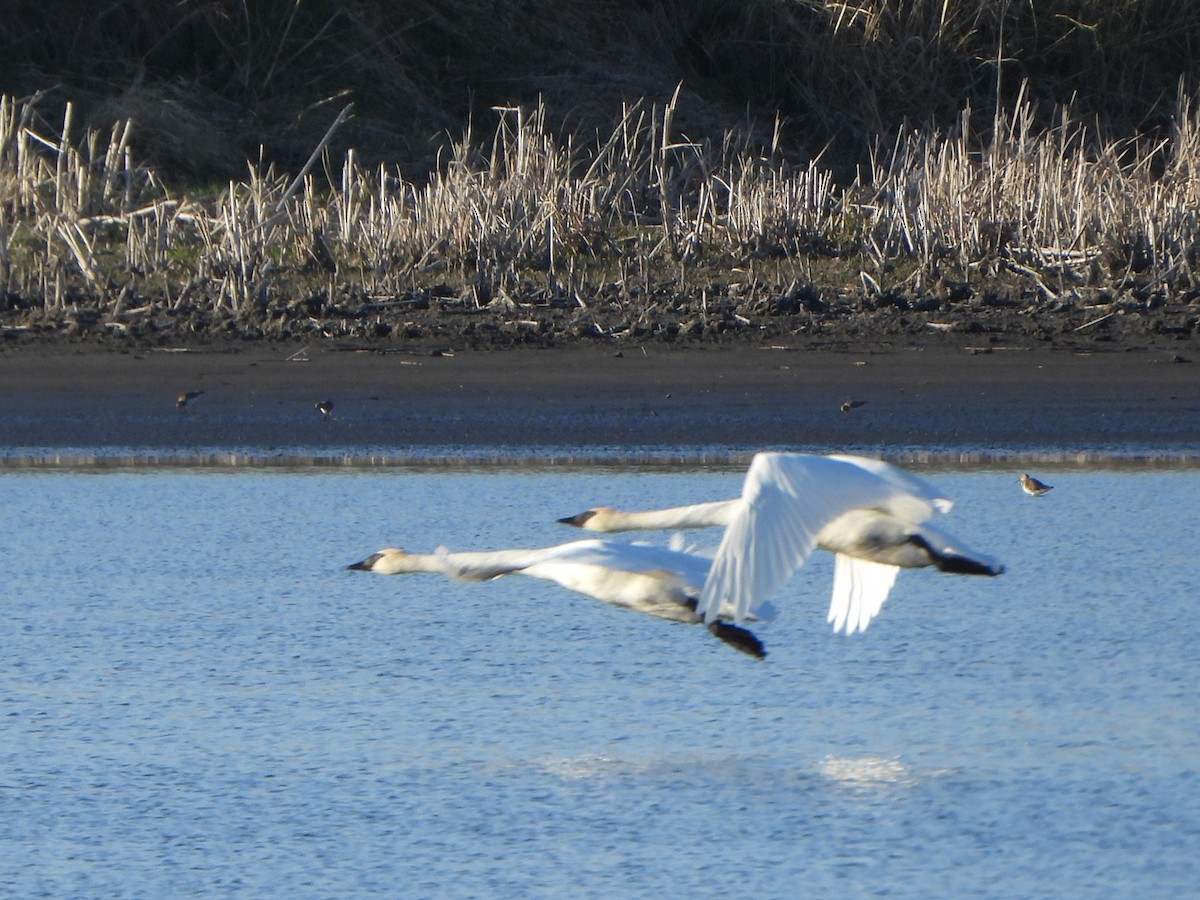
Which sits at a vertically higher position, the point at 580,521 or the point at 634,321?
the point at 634,321

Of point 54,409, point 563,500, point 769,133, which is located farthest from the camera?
point 769,133

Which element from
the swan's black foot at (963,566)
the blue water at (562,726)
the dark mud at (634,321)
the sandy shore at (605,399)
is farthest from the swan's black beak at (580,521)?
the dark mud at (634,321)

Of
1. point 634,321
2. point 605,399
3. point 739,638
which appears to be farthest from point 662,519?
point 634,321

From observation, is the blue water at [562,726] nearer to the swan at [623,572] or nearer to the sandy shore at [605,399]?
the swan at [623,572]

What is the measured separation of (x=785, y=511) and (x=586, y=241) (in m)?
6.84

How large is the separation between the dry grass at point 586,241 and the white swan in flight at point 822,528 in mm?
4570

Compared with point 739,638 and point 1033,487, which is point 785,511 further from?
point 1033,487

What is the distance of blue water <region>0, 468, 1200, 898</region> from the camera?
11.5ft

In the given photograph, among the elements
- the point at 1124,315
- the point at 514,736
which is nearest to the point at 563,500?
the point at 514,736

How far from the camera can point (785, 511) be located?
4035mm

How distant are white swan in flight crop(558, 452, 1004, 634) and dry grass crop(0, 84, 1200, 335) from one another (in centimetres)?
457

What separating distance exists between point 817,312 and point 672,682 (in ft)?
16.8

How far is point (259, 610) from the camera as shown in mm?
5219

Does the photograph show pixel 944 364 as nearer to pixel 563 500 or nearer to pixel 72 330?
pixel 563 500
